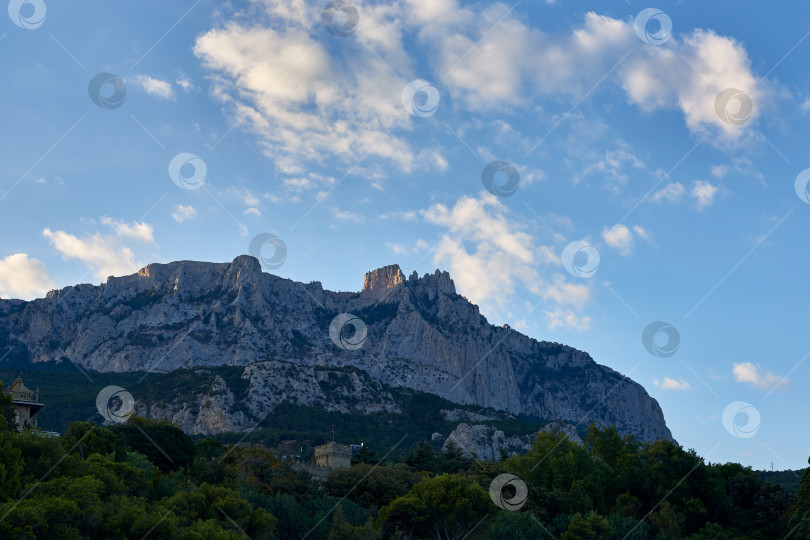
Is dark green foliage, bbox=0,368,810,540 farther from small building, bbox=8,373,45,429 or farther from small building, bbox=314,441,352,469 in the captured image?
small building, bbox=8,373,45,429

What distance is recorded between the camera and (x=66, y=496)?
36.2 metres

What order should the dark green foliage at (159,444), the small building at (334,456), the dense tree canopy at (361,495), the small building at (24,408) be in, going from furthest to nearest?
the small building at (334,456)
the dark green foliage at (159,444)
the small building at (24,408)
the dense tree canopy at (361,495)

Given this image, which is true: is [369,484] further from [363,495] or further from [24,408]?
[24,408]

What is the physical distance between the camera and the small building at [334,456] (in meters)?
90.9

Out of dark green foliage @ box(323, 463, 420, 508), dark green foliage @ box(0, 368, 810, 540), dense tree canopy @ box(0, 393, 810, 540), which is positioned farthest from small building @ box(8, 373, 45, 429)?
dark green foliage @ box(323, 463, 420, 508)

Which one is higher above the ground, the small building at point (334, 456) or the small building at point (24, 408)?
the small building at point (334, 456)

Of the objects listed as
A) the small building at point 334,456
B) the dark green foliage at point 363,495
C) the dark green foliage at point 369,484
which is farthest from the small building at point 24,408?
the small building at point 334,456

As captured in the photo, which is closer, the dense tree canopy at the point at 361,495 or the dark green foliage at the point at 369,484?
the dense tree canopy at the point at 361,495

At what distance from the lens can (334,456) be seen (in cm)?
9119

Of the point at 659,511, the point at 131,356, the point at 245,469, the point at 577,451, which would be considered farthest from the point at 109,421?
the point at 659,511

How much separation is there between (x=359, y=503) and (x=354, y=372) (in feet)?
352

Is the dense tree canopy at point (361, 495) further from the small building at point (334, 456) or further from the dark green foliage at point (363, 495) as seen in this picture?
the small building at point (334, 456)

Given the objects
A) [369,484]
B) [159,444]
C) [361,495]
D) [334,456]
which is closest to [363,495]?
A: [361,495]

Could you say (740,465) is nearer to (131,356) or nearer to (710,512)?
(710,512)
